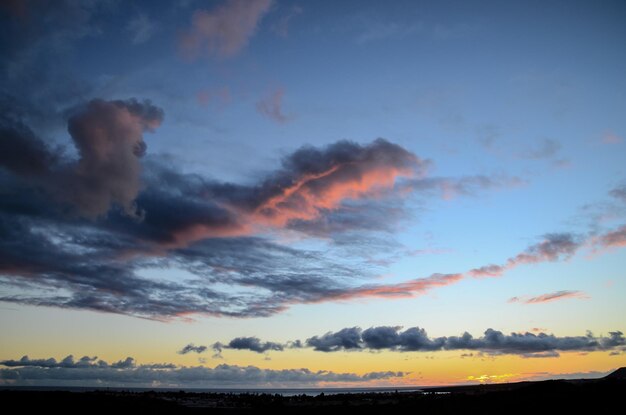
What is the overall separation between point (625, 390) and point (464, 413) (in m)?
17.1

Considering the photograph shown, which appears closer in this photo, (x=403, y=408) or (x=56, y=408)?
(x=56, y=408)

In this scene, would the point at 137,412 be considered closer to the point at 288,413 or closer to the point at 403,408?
the point at 288,413

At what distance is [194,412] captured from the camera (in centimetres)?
5347

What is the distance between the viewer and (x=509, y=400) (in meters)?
48.5

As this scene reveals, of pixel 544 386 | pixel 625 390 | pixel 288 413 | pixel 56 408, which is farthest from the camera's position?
pixel 544 386

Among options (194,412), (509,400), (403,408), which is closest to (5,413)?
(194,412)

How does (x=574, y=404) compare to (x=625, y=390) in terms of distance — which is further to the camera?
(x=625, y=390)

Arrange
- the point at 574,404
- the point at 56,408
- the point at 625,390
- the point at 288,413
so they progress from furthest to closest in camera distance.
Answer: the point at 288,413
the point at 56,408
the point at 625,390
the point at 574,404

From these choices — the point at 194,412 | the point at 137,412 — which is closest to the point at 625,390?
the point at 194,412

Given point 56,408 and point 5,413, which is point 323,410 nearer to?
point 56,408

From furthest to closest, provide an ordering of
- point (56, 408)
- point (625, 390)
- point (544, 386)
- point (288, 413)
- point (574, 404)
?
point (544, 386) < point (288, 413) < point (56, 408) < point (625, 390) < point (574, 404)

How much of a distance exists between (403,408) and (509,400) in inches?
486

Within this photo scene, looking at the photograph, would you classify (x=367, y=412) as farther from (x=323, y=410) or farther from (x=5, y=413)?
(x=5, y=413)

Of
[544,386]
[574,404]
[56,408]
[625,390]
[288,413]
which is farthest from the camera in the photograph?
[544,386]
